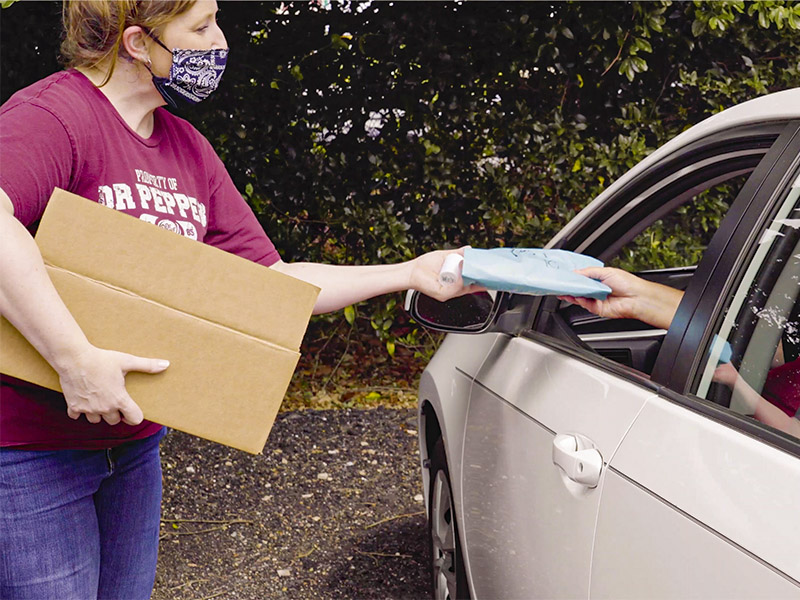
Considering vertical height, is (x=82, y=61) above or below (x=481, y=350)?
above

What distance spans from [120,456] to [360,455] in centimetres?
321

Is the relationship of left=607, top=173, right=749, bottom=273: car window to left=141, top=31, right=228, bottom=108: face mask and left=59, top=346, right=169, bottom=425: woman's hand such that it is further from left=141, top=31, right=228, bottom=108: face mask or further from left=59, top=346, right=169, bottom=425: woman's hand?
left=59, top=346, right=169, bottom=425: woman's hand

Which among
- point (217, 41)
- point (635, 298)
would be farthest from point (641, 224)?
point (217, 41)

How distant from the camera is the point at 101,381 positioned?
1.63 metres

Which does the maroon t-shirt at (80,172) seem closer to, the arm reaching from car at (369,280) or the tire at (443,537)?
the arm reaching from car at (369,280)

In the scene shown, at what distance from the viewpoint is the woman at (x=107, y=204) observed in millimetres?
1588

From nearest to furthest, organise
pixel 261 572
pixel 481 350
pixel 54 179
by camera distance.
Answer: pixel 54 179 < pixel 481 350 < pixel 261 572

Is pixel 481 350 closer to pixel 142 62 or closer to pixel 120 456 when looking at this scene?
pixel 120 456

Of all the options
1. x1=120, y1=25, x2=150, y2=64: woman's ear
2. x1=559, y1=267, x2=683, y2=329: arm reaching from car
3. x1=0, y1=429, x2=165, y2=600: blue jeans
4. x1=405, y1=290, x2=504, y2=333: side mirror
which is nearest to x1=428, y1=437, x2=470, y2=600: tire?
x1=405, y1=290, x2=504, y2=333: side mirror

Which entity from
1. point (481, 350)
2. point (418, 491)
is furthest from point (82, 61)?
point (418, 491)

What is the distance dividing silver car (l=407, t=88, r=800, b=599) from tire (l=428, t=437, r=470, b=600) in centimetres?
30

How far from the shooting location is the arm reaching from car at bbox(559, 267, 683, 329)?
2.06 metres

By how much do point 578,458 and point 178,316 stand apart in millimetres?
819

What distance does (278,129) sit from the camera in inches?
221
